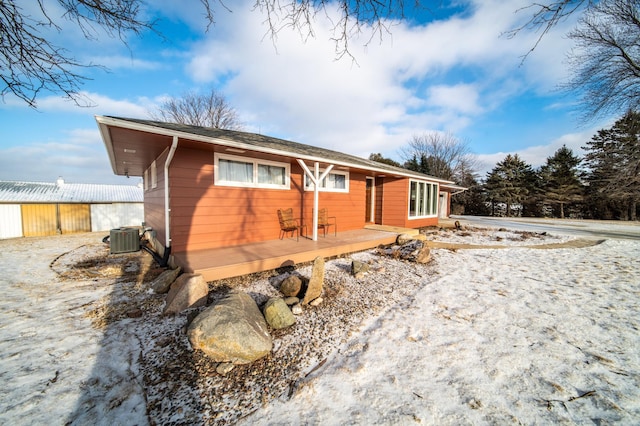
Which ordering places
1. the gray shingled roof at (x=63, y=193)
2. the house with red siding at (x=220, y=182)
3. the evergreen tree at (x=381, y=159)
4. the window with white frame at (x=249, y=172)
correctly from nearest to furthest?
the house with red siding at (x=220, y=182)
the window with white frame at (x=249, y=172)
the gray shingled roof at (x=63, y=193)
the evergreen tree at (x=381, y=159)

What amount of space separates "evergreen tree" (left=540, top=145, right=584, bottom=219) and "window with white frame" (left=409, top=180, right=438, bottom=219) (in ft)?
58.3

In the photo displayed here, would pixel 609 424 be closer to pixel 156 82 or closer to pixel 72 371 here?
pixel 72 371

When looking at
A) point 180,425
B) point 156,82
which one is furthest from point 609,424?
point 156,82

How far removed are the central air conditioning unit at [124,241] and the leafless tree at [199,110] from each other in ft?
48.5

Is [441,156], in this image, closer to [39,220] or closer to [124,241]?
[124,241]

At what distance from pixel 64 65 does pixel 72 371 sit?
2.94m

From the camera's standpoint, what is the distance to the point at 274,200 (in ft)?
19.9

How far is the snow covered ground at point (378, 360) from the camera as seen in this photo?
5.31 feet

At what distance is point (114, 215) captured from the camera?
1515cm

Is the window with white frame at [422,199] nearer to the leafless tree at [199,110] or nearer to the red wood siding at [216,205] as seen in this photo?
the red wood siding at [216,205]

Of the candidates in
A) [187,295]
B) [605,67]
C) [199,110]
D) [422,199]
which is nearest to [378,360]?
[187,295]

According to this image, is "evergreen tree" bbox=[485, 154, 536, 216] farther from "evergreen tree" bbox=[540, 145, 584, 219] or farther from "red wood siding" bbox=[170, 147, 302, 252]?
"red wood siding" bbox=[170, 147, 302, 252]

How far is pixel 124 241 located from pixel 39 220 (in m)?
12.2

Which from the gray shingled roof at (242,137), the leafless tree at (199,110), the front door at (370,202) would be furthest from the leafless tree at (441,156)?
the leafless tree at (199,110)
